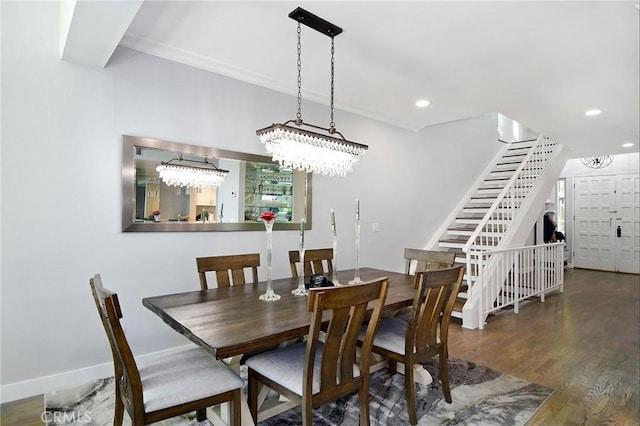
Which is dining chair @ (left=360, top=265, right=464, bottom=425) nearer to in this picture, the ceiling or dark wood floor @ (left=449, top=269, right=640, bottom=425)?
dark wood floor @ (left=449, top=269, right=640, bottom=425)

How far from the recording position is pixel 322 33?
8.08 feet

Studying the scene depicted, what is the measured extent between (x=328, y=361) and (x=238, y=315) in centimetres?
53

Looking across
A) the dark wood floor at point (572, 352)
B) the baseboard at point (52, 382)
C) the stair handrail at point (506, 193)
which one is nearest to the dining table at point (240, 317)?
the baseboard at point (52, 382)

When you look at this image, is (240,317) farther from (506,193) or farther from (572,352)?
(506,193)

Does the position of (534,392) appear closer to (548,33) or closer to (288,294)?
(288,294)

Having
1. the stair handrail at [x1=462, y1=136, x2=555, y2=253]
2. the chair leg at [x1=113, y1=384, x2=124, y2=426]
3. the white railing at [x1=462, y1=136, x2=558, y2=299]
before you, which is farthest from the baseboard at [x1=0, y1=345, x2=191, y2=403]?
the white railing at [x1=462, y1=136, x2=558, y2=299]

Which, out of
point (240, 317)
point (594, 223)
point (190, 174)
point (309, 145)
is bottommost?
point (240, 317)

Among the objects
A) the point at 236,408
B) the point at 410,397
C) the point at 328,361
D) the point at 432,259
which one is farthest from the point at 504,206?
the point at 236,408

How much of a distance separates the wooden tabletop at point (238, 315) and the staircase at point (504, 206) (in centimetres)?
298

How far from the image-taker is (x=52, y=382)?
2.38m

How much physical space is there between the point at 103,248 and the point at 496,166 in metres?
6.61

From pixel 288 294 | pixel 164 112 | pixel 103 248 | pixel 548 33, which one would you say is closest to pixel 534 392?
pixel 288 294

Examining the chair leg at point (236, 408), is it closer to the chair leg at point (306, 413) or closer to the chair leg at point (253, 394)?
the chair leg at point (253, 394)

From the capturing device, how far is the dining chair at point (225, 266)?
245 centimetres
